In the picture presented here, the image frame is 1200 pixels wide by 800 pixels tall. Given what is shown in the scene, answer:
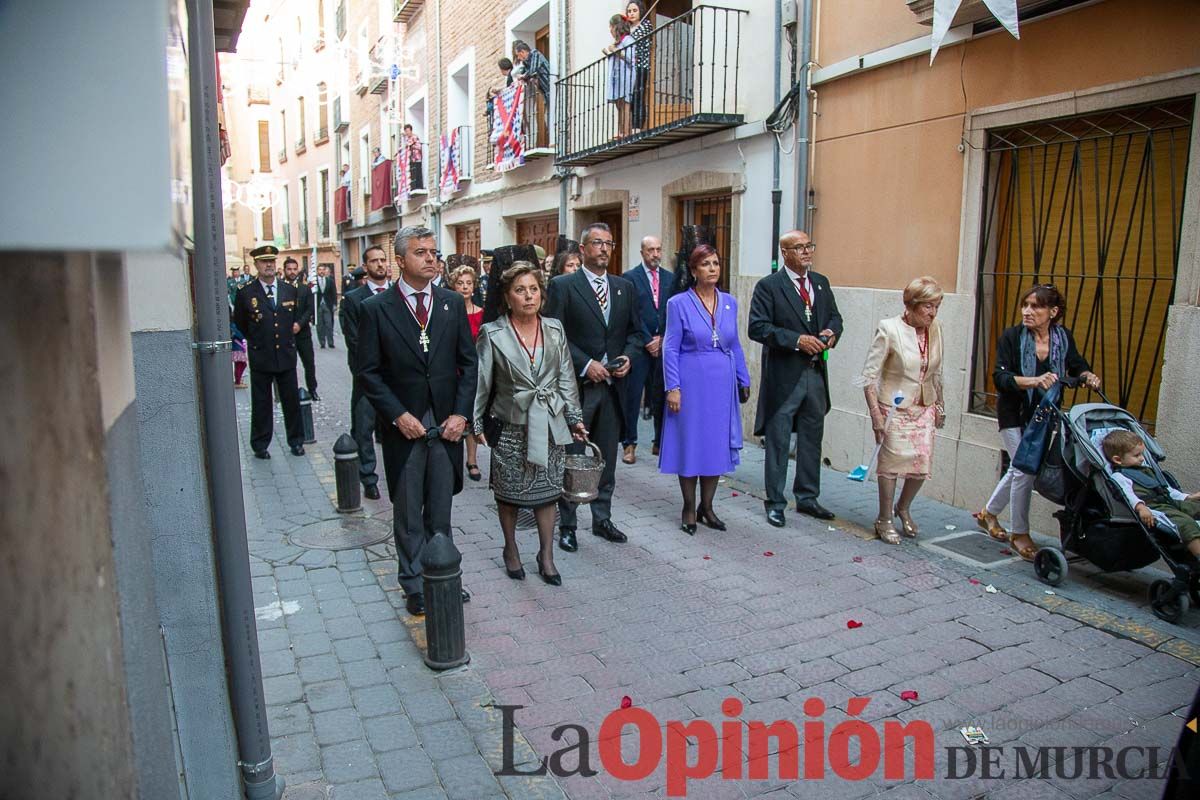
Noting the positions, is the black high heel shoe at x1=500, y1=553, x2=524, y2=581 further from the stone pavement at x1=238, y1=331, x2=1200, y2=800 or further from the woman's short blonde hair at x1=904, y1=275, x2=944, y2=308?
the woman's short blonde hair at x1=904, y1=275, x2=944, y2=308

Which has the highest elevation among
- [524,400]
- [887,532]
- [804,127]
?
[804,127]

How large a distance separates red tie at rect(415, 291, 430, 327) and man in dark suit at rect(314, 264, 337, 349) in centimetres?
1604

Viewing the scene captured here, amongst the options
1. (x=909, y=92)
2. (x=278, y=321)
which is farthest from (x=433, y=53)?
(x=909, y=92)

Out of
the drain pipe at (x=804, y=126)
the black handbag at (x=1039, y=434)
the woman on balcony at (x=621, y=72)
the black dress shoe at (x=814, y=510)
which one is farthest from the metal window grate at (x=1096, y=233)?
the woman on balcony at (x=621, y=72)

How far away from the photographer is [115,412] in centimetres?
180

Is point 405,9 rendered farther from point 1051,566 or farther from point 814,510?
point 1051,566

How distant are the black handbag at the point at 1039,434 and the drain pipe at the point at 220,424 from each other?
14.4ft

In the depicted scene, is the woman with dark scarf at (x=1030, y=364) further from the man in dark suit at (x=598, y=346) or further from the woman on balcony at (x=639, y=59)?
the woman on balcony at (x=639, y=59)

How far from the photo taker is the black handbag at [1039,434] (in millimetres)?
5281

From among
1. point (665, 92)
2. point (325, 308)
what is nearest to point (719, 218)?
point (665, 92)

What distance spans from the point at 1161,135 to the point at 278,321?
23.7 ft

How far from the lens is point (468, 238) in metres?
19.0

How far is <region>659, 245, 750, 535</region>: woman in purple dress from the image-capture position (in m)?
6.07

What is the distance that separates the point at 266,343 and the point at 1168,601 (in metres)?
7.34
